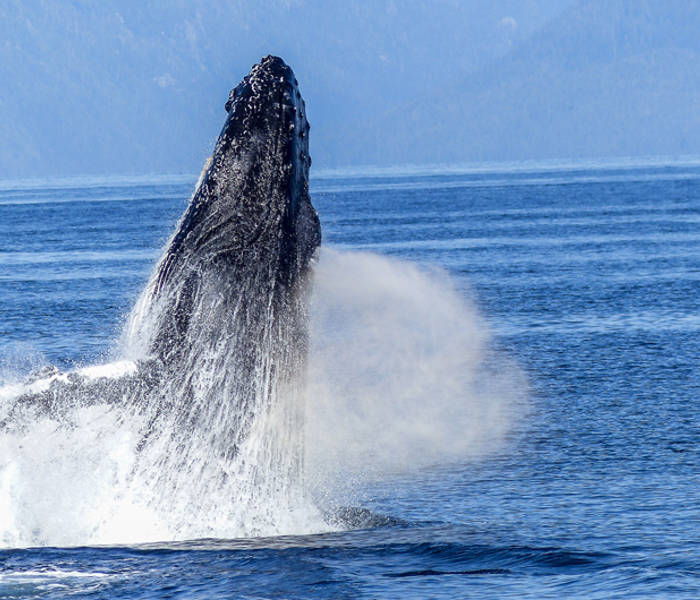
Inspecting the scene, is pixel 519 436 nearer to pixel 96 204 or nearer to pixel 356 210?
pixel 356 210

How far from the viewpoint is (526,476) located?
15383mm

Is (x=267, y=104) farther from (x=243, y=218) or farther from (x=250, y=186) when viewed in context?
(x=243, y=218)

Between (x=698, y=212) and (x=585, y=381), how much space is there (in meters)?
52.9

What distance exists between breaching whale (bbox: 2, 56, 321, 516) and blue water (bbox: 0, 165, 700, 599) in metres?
0.85

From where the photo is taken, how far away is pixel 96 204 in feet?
347

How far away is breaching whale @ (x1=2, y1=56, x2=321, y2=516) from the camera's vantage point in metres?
12.1

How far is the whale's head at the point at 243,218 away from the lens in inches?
483

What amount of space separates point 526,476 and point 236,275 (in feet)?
16.3

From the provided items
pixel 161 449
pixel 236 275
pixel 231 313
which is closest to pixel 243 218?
pixel 236 275

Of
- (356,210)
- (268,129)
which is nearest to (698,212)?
(356,210)

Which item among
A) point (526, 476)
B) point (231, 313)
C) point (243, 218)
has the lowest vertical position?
point (526, 476)

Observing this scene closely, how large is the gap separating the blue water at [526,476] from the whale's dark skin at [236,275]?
147cm

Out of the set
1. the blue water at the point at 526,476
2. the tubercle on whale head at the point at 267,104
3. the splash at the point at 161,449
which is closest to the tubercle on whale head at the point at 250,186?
the tubercle on whale head at the point at 267,104

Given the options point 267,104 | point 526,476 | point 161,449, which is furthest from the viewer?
point 526,476
